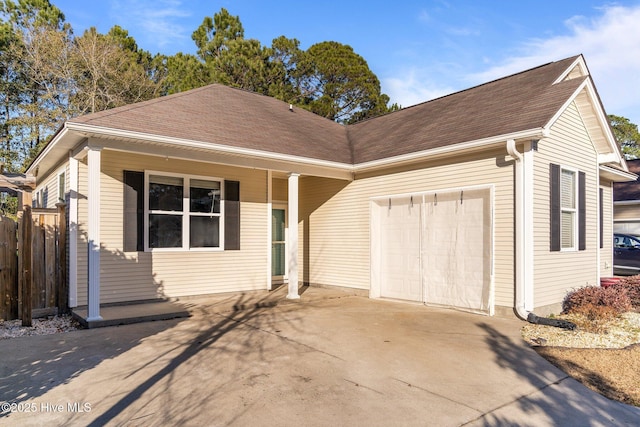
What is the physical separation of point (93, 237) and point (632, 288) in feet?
33.0

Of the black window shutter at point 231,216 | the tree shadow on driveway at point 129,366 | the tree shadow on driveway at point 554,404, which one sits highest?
the black window shutter at point 231,216

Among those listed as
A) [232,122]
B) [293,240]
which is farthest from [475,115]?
[232,122]

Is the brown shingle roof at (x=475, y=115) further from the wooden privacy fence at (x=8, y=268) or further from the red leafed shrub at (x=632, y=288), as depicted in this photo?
the wooden privacy fence at (x=8, y=268)

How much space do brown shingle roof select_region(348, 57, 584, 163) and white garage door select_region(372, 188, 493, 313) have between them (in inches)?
42.9

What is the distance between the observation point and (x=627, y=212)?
48.1 ft

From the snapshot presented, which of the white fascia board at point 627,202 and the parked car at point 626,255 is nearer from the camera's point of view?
the parked car at point 626,255

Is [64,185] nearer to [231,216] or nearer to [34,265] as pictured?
[34,265]

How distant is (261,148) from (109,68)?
15833 millimetres

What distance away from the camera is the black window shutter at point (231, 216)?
360 inches

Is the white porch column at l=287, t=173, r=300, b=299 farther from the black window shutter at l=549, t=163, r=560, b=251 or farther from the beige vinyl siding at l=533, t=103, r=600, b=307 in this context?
the black window shutter at l=549, t=163, r=560, b=251

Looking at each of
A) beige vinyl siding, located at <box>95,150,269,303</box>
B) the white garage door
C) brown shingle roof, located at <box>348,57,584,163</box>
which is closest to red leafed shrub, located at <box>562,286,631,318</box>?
the white garage door

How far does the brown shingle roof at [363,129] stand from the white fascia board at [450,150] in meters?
0.13

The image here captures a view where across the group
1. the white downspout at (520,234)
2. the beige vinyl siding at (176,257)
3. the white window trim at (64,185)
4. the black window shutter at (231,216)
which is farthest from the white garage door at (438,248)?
the white window trim at (64,185)

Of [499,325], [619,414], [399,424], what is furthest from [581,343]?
[399,424]
